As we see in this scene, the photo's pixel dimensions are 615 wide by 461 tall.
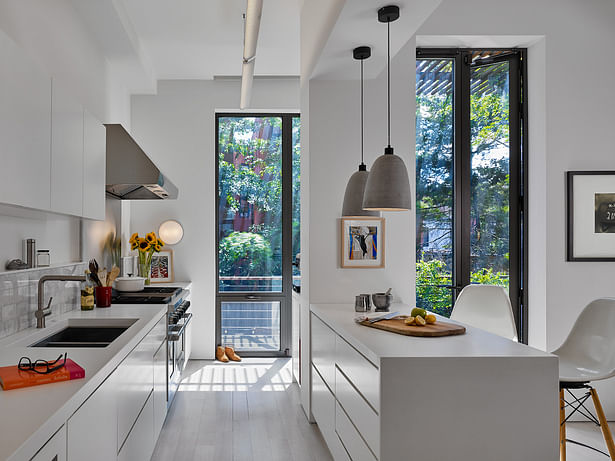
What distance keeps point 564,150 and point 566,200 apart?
373 millimetres

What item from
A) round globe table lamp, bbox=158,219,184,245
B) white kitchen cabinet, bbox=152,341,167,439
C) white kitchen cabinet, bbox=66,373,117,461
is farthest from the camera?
round globe table lamp, bbox=158,219,184,245

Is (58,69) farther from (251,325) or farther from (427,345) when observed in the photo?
(251,325)

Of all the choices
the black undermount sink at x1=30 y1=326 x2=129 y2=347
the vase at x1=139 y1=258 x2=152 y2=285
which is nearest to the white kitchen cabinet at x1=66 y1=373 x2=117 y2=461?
the black undermount sink at x1=30 y1=326 x2=129 y2=347

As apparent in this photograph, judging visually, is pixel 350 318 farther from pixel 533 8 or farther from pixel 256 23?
pixel 533 8

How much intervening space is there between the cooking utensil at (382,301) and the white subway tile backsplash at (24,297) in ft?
6.31

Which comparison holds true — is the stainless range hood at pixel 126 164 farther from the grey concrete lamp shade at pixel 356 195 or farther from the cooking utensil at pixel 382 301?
the cooking utensil at pixel 382 301

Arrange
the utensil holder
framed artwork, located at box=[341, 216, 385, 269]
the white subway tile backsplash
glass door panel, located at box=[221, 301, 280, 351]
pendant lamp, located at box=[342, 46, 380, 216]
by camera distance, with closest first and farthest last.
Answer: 1. the white subway tile backsplash
2. pendant lamp, located at box=[342, 46, 380, 216]
3. the utensil holder
4. framed artwork, located at box=[341, 216, 385, 269]
5. glass door panel, located at box=[221, 301, 280, 351]

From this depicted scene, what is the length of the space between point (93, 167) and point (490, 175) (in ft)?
9.72

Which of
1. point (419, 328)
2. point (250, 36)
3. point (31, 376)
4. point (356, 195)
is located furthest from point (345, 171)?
point (31, 376)

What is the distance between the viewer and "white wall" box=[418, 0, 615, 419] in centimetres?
372

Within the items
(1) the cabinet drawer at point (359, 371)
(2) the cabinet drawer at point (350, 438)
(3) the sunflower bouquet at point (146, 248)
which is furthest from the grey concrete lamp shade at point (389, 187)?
(3) the sunflower bouquet at point (146, 248)

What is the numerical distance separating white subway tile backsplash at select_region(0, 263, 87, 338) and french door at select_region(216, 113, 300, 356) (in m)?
2.70

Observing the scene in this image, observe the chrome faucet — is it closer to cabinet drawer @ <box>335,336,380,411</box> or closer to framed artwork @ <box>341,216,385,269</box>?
cabinet drawer @ <box>335,336,380,411</box>

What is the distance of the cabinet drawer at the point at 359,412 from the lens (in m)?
1.96
